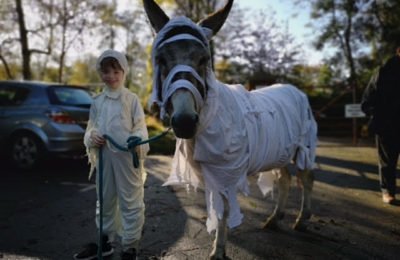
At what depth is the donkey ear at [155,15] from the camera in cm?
315

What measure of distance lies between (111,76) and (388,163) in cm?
437

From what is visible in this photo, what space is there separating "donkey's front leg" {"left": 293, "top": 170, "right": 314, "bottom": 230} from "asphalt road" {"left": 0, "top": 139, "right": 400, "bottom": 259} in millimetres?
128

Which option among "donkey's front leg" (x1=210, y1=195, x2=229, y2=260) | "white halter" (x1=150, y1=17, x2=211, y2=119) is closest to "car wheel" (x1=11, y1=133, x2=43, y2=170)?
"donkey's front leg" (x1=210, y1=195, x2=229, y2=260)

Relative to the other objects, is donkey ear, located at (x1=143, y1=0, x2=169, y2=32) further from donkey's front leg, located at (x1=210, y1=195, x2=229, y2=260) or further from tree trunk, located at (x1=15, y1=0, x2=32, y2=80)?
tree trunk, located at (x1=15, y1=0, x2=32, y2=80)

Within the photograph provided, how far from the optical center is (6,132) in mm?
8398

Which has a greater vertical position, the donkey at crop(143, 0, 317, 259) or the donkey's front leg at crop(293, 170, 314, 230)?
the donkey at crop(143, 0, 317, 259)

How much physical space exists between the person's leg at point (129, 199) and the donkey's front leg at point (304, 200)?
2.07m

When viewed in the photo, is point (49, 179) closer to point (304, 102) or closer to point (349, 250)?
point (304, 102)

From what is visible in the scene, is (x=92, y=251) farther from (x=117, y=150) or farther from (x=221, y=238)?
(x=221, y=238)

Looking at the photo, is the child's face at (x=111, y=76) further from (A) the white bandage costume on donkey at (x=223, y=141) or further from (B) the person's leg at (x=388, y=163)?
(B) the person's leg at (x=388, y=163)

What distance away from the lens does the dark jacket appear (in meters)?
5.70

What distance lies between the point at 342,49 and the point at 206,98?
697 inches

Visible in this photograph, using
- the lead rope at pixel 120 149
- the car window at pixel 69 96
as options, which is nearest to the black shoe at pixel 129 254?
the lead rope at pixel 120 149

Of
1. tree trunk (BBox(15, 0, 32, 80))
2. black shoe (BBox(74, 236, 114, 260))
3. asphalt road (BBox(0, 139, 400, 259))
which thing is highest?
tree trunk (BBox(15, 0, 32, 80))
